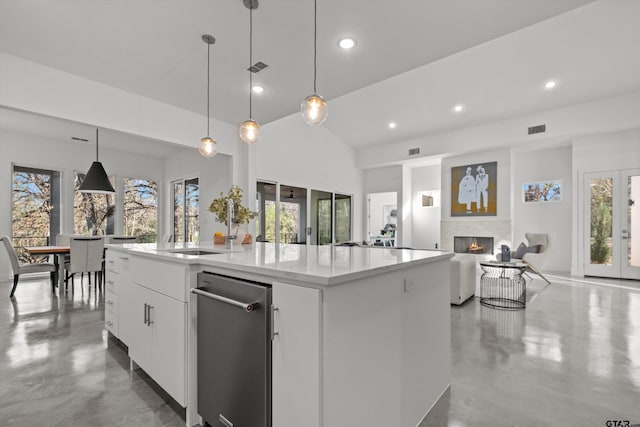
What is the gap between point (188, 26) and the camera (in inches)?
118

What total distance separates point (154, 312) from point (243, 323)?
0.88 m

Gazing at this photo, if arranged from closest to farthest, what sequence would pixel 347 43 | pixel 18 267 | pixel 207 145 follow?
pixel 347 43
pixel 207 145
pixel 18 267

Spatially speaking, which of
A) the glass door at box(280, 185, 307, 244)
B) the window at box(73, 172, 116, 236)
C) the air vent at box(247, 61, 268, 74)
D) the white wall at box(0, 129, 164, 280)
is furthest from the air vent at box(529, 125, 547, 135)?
the window at box(73, 172, 116, 236)

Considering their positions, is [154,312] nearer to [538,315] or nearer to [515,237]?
[538,315]

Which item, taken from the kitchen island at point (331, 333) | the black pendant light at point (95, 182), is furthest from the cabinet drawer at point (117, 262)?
the black pendant light at point (95, 182)

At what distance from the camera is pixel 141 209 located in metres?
7.94

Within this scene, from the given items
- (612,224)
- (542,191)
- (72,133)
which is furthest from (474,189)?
(72,133)

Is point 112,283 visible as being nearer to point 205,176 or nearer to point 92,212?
point 205,176

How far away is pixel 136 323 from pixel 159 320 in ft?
1.51

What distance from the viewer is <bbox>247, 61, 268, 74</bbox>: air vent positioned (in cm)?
367

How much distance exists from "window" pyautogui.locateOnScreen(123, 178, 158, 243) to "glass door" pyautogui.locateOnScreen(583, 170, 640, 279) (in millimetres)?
10077

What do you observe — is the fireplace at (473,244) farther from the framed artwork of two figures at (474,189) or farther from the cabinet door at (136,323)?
the cabinet door at (136,323)

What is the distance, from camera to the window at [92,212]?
6.88m

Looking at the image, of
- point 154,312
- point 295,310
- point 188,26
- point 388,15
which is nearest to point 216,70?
point 188,26
